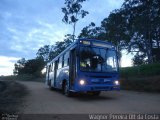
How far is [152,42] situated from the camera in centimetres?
4556

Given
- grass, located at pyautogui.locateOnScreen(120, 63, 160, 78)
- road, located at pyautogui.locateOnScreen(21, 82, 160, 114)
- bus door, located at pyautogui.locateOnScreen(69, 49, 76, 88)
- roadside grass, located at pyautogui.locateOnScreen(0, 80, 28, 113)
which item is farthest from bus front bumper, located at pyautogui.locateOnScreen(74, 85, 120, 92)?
grass, located at pyautogui.locateOnScreen(120, 63, 160, 78)

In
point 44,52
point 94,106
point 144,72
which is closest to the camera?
point 94,106

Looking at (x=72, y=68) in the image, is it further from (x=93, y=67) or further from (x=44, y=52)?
(x=44, y=52)

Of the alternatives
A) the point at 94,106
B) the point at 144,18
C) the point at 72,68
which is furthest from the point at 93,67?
the point at 144,18

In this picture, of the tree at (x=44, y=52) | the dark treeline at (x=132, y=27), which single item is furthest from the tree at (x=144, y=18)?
the tree at (x=44, y=52)

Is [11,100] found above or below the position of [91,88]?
below

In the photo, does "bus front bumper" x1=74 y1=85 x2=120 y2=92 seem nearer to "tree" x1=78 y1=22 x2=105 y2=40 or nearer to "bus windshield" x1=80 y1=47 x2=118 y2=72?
"bus windshield" x1=80 y1=47 x2=118 y2=72

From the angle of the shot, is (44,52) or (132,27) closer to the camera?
(132,27)

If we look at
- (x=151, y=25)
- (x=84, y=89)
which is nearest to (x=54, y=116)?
(x=84, y=89)

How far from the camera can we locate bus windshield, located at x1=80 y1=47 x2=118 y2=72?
13133mm

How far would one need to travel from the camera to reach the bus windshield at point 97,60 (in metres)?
13.1

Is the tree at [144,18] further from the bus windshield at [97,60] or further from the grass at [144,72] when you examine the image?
the bus windshield at [97,60]

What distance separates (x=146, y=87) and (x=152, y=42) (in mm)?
27914

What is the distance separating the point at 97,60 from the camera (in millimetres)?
13266
